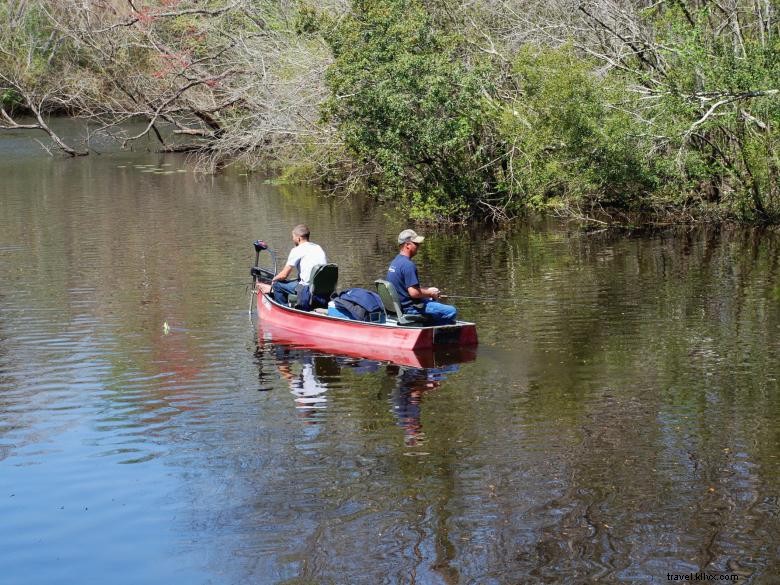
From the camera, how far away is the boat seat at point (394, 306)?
44.4 feet

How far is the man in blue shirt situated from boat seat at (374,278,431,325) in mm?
69

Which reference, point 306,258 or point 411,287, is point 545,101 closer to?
point 306,258

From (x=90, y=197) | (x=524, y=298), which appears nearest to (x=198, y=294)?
(x=524, y=298)

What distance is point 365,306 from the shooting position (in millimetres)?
14133

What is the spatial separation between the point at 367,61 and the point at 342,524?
15.7 m

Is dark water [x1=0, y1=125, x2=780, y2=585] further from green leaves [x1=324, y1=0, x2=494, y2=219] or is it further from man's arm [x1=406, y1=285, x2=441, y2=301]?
green leaves [x1=324, y1=0, x2=494, y2=219]

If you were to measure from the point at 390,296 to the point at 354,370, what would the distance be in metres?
1.03

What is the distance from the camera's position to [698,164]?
21.7 m

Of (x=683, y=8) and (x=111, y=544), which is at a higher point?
(x=683, y=8)

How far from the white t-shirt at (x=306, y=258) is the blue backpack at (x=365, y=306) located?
3.71 ft

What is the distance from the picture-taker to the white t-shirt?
15.3m

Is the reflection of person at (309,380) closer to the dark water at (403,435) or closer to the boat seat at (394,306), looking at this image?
the dark water at (403,435)

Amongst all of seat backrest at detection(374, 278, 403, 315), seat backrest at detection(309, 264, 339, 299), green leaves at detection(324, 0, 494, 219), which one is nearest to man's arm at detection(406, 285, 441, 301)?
seat backrest at detection(374, 278, 403, 315)

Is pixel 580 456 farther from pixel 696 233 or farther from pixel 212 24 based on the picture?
pixel 212 24
